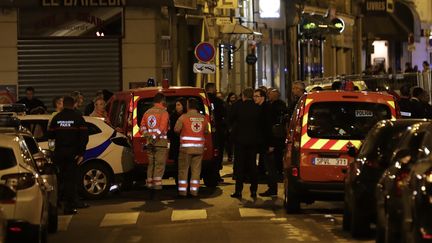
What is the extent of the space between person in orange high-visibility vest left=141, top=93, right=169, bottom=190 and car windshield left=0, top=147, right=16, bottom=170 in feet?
22.3

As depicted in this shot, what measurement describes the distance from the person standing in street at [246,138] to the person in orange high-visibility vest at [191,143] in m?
0.60

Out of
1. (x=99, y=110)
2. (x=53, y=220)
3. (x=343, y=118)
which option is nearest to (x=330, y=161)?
(x=343, y=118)

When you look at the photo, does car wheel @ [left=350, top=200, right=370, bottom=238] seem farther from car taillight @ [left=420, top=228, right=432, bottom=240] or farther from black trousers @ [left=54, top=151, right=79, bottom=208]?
black trousers @ [left=54, top=151, right=79, bottom=208]

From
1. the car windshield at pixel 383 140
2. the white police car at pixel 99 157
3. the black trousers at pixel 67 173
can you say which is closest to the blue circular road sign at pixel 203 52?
the white police car at pixel 99 157

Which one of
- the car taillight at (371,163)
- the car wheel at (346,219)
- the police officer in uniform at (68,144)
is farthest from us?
the police officer in uniform at (68,144)

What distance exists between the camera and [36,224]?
11539 millimetres

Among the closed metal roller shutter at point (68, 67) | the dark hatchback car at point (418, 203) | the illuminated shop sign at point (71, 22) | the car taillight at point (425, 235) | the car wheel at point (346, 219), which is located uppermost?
the illuminated shop sign at point (71, 22)

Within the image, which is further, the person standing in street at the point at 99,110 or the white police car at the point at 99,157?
the person standing in street at the point at 99,110

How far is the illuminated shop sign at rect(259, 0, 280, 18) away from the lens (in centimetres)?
4378

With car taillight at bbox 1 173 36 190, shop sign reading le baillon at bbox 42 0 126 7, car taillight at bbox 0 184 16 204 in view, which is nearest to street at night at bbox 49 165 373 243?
car taillight at bbox 1 173 36 190

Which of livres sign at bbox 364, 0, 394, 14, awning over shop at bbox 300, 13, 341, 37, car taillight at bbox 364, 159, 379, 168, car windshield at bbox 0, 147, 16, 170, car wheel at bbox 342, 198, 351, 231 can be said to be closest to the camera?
car windshield at bbox 0, 147, 16, 170

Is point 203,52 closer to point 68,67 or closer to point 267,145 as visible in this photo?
point 68,67

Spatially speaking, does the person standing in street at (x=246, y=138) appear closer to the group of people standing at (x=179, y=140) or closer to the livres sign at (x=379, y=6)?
the group of people standing at (x=179, y=140)

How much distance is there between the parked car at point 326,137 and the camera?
15703 mm
